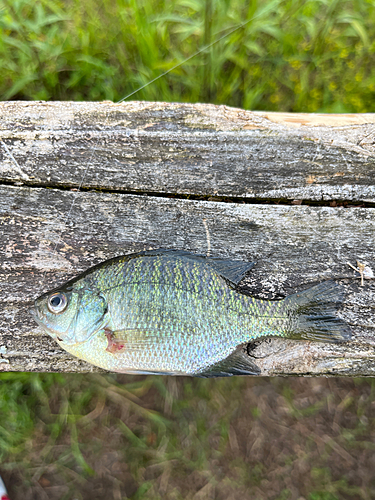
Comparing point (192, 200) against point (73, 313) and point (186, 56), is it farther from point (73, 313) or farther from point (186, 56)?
point (186, 56)

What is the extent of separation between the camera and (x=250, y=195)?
182 centimetres

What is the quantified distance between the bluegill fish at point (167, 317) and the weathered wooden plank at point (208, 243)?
0.21 m

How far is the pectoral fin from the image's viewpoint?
5.31ft

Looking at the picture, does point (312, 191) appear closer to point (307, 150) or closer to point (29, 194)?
point (307, 150)

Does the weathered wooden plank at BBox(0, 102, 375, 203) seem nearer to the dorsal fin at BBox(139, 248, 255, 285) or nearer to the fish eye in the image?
the dorsal fin at BBox(139, 248, 255, 285)

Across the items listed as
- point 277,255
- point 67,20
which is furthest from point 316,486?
point 67,20

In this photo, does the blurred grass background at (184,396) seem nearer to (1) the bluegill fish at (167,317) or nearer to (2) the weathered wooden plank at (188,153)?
(2) the weathered wooden plank at (188,153)

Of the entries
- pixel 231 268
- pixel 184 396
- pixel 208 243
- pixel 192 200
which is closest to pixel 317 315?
pixel 231 268

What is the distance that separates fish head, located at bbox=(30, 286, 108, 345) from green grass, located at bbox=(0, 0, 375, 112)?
1.61 meters

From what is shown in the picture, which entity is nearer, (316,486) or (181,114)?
(181,114)

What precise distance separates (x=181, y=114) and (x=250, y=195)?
0.61 meters

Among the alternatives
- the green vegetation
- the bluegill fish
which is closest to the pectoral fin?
the bluegill fish

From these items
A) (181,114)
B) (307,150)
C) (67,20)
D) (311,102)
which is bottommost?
(307,150)

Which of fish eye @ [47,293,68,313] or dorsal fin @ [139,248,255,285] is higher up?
dorsal fin @ [139,248,255,285]
